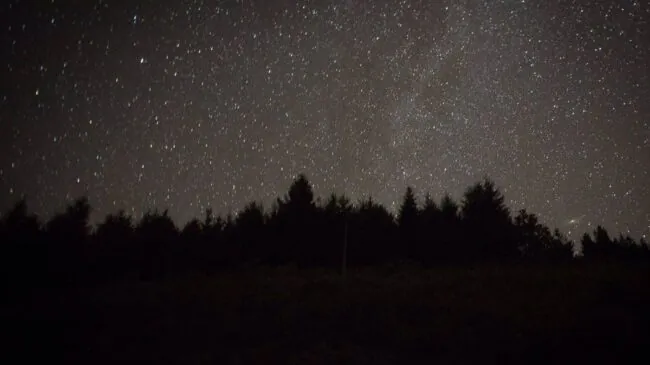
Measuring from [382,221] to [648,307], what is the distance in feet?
60.1

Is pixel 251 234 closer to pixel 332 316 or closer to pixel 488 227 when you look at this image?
pixel 488 227

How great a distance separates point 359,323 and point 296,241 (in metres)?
15.8

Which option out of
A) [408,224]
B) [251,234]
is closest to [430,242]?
[408,224]

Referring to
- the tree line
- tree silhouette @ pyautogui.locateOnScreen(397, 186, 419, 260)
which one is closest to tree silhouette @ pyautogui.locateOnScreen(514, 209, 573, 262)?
the tree line

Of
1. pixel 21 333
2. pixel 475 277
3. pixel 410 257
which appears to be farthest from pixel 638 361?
pixel 410 257

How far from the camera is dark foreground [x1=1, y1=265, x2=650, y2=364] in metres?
7.33

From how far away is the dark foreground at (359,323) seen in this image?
7.33 meters

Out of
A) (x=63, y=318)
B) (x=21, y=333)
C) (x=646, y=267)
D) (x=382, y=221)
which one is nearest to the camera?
(x=21, y=333)

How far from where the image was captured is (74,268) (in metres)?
23.2

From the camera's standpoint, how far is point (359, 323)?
9148 mm

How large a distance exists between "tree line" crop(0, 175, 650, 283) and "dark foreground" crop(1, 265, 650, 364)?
998 cm

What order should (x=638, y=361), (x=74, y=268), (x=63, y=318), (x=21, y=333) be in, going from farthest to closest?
(x=74, y=268) < (x=63, y=318) < (x=21, y=333) < (x=638, y=361)

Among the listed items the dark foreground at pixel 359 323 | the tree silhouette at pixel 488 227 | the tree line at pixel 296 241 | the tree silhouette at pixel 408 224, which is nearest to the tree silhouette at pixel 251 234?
the tree line at pixel 296 241

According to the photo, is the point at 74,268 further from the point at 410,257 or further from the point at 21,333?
the point at 410,257
